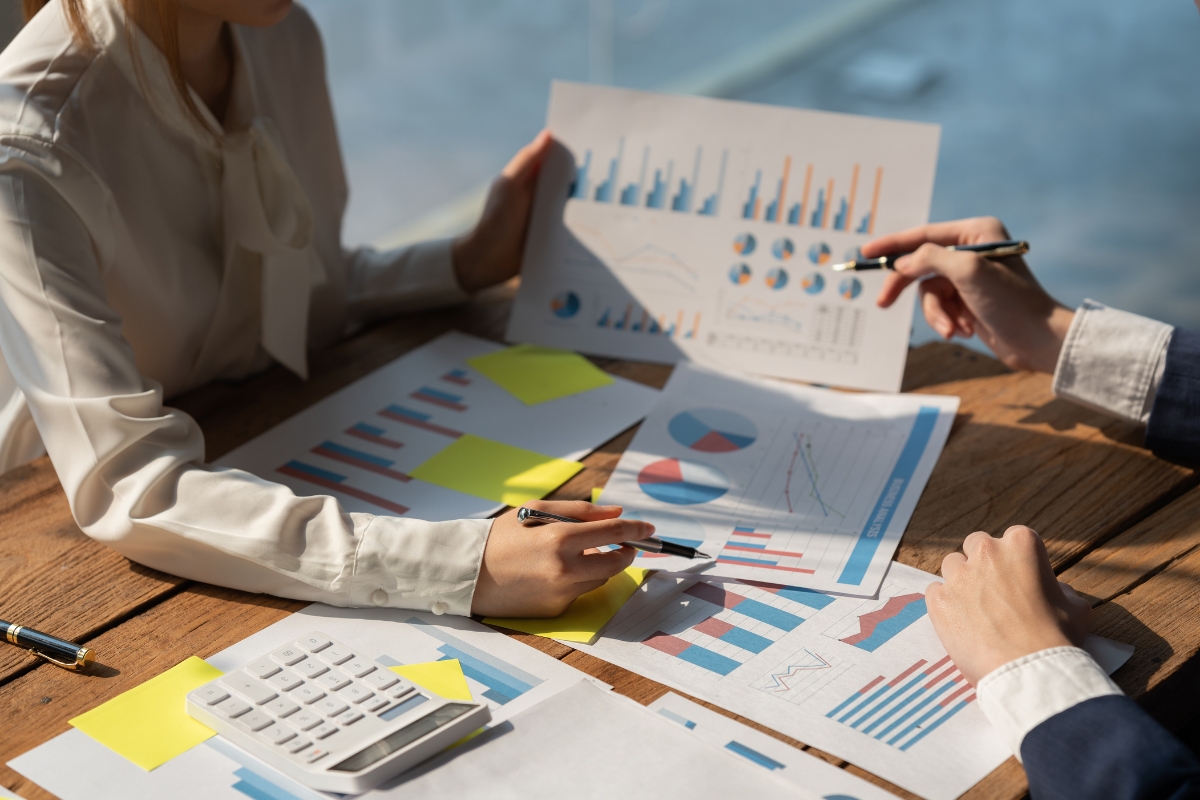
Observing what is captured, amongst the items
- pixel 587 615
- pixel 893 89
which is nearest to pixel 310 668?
pixel 587 615

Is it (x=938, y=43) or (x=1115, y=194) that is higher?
(x=938, y=43)

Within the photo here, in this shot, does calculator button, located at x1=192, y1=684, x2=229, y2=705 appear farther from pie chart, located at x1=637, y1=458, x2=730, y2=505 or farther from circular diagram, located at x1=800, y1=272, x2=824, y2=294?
circular diagram, located at x1=800, y1=272, x2=824, y2=294

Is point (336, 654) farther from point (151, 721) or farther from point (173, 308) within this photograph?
point (173, 308)

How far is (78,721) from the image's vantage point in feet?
2.49

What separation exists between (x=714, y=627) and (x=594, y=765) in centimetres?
19

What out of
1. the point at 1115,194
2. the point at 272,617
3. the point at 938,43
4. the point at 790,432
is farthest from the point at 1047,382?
the point at 938,43

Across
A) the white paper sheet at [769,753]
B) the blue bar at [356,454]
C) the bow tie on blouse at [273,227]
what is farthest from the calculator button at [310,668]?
the bow tie on blouse at [273,227]

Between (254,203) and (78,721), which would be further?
(254,203)

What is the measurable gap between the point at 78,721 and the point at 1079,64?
6.04 meters

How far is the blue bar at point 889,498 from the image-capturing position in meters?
0.94

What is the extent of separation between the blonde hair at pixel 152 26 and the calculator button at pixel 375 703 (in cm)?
67

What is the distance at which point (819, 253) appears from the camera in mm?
1346

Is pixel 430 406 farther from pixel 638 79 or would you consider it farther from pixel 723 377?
pixel 638 79

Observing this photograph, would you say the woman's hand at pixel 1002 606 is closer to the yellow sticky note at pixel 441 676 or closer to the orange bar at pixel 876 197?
the yellow sticky note at pixel 441 676
